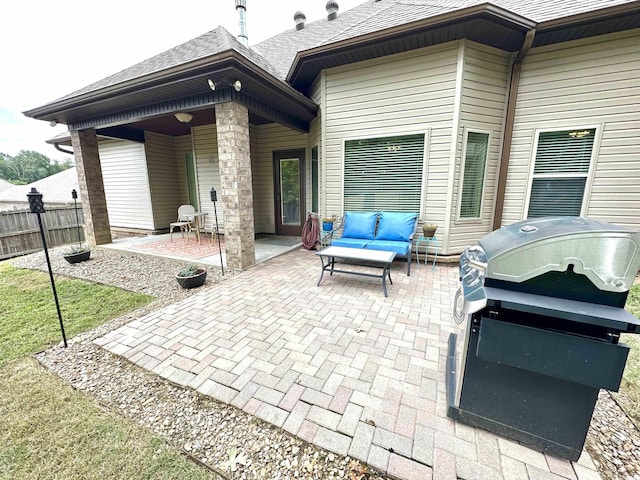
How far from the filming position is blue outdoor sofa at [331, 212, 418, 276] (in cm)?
424

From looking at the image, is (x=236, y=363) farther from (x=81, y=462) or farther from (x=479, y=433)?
(x=479, y=433)

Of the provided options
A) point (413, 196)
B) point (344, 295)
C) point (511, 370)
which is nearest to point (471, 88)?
point (413, 196)

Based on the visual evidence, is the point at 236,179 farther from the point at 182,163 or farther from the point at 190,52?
the point at 182,163

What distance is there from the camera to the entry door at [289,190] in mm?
6743

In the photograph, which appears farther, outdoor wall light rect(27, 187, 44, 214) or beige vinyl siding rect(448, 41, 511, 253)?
beige vinyl siding rect(448, 41, 511, 253)

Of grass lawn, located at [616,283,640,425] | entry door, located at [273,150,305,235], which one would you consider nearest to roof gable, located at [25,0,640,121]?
entry door, located at [273,150,305,235]

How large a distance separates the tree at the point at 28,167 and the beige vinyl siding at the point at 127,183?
1688 inches

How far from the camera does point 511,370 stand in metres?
1.33

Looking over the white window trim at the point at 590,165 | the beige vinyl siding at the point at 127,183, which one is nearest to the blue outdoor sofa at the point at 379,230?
the white window trim at the point at 590,165

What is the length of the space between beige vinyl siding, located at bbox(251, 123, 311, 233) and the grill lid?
555 cm

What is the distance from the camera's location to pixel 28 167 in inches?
1510

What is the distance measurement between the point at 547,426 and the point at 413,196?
3909 mm

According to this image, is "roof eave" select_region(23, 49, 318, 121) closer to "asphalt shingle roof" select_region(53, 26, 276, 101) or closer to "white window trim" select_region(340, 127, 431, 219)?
"asphalt shingle roof" select_region(53, 26, 276, 101)

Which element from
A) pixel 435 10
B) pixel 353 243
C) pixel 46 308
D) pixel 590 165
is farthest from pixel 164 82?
pixel 590 165
